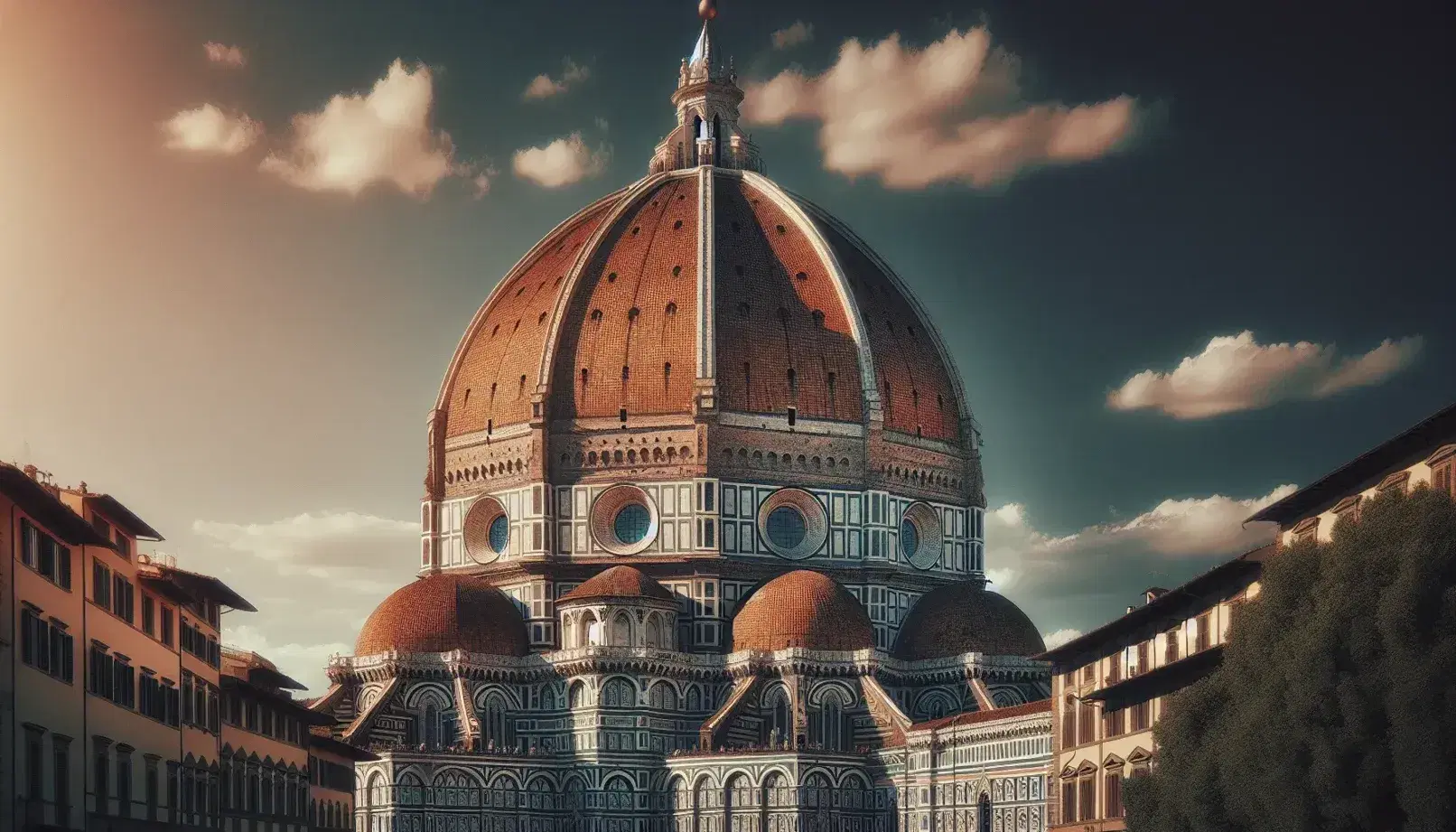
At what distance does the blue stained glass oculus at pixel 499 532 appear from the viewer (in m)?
120

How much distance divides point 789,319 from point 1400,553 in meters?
81.3

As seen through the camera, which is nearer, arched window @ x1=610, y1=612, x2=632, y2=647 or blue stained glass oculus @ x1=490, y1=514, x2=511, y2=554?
arched window @ x1=610, y1=612, x2=632, y2=647

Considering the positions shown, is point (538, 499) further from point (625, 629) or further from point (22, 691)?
point (22, 691)

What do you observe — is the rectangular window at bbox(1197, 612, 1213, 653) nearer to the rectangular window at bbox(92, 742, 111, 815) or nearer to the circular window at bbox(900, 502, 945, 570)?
the rectangular window at bbox(92, 742, 111, 815)

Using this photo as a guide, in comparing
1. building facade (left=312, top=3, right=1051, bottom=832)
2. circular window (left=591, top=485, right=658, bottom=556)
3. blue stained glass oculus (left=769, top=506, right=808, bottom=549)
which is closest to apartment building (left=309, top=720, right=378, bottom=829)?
building facade (left=312, top=3, right=1051, bottom=832)

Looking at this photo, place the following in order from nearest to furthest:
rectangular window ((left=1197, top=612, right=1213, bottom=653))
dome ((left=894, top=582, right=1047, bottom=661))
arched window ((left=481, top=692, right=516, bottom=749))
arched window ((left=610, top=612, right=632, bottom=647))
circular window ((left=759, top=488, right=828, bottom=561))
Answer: rectangular window ((left=1197, top=612, right=1213, bottom=653)) < arched window ((left=610, top=612, right=632, bottom=647)) < arched window ((left=481, top=692, right=516, bottom=749)) < dome ((left=894, top=582, right=1047, bottom=661)) < circular window ((left=759, top=488, right=828, bottom=561))

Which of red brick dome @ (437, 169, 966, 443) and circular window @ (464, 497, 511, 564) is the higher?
red brick dome @ (437, 169, 966, 443)

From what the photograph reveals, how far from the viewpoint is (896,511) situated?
120 meters

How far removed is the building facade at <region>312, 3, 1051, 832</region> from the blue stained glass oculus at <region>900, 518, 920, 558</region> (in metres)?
0.15

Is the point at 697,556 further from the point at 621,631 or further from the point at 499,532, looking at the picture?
the point at 499,532

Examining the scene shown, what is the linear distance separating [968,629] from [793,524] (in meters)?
10.9

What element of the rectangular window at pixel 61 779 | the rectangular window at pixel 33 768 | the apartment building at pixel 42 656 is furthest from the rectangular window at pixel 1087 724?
the rectangular window at pixel 33 768

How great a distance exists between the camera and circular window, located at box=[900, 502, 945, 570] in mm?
121625

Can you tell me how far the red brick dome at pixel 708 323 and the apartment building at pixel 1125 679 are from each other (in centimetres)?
4788
